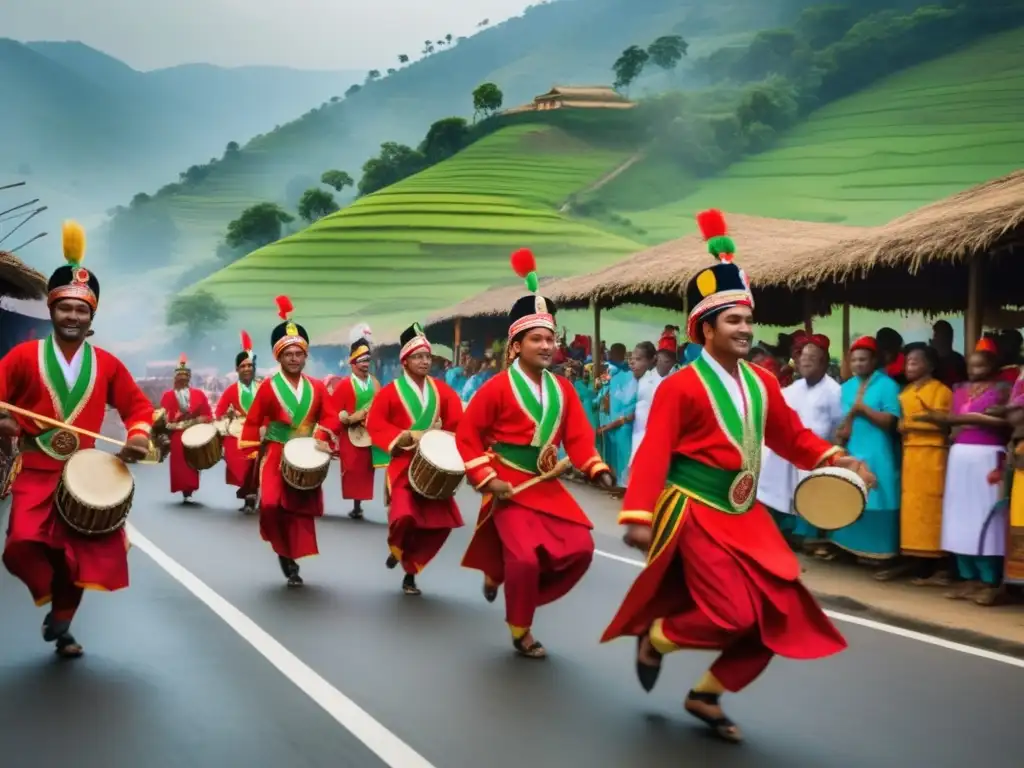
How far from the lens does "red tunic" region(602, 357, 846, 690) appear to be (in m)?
5.36

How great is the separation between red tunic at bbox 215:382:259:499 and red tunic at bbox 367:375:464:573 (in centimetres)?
542

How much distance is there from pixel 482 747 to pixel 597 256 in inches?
2264

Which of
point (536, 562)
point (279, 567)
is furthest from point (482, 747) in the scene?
point (279, 567)

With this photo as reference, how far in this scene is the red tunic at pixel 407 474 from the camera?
9461 millimetres

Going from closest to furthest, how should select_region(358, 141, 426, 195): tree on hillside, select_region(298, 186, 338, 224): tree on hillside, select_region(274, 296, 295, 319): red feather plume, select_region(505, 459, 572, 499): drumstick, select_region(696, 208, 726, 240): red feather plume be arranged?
select_region(696, 208, 726, 240): red feather plume
select_region(505, 459, 572, 499): drumstick
select_region(274, 296, 295, 319): red feather plume
select_region(358, 141, 426, 195): tree on hillside
select_region(298, 186, 338, 224): tree on hillside

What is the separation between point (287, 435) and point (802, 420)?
4.18 m

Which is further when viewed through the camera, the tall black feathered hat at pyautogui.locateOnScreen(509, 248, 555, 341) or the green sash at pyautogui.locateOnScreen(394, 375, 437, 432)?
the green sash at pyautogui.locateOnScreen(394, 375, 437, 432)

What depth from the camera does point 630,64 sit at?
85.0m

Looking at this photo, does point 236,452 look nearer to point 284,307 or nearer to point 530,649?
point 284,307

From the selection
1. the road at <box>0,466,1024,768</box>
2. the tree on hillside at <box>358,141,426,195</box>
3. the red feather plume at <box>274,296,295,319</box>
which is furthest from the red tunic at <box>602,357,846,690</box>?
the tree on hillside at <box>358,141,426,195</box>

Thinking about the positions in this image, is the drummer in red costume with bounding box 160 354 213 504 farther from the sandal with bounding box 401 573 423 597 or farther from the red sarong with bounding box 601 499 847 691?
the red sarong with bounding box 601 499 847 691

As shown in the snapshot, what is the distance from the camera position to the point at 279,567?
1060cm

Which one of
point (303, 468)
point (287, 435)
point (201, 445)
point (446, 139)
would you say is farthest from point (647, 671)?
point (446, 139)

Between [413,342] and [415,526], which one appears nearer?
[415,526]
